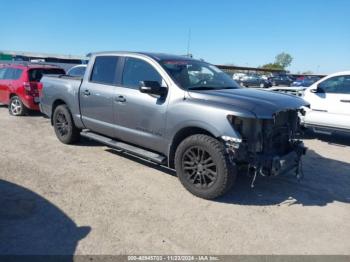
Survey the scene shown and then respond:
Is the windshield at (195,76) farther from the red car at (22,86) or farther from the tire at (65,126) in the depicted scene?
the red car at (22,86)

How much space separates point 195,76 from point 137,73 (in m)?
0.99

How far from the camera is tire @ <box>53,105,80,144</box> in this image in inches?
277

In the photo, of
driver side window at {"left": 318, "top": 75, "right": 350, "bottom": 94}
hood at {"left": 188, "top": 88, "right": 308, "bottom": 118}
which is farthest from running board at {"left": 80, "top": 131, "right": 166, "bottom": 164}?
driver side window at {"left": 318, "top": 75, "right": 350, "bottom": 94}

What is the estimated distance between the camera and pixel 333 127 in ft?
26.9

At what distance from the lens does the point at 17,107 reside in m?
10.5

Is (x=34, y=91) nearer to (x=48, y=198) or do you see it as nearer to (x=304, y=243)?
(x=48, y=198)

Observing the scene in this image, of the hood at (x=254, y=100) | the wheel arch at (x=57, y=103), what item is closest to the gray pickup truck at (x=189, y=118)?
the hood at (x=254, y=100)

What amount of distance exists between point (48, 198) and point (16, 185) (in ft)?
2.39

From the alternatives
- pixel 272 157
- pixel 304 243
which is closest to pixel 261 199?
pixel 272 157

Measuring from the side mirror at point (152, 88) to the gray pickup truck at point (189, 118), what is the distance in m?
0.01

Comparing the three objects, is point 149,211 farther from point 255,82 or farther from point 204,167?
point 255,82

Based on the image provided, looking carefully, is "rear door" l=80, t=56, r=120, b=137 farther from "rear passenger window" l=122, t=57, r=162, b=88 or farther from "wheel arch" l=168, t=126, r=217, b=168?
"wheel arch" l=168, t=126, r=217, b=168

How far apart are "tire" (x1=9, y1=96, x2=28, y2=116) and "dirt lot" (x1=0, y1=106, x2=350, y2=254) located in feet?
14.3

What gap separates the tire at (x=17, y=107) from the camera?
34.1 ft
